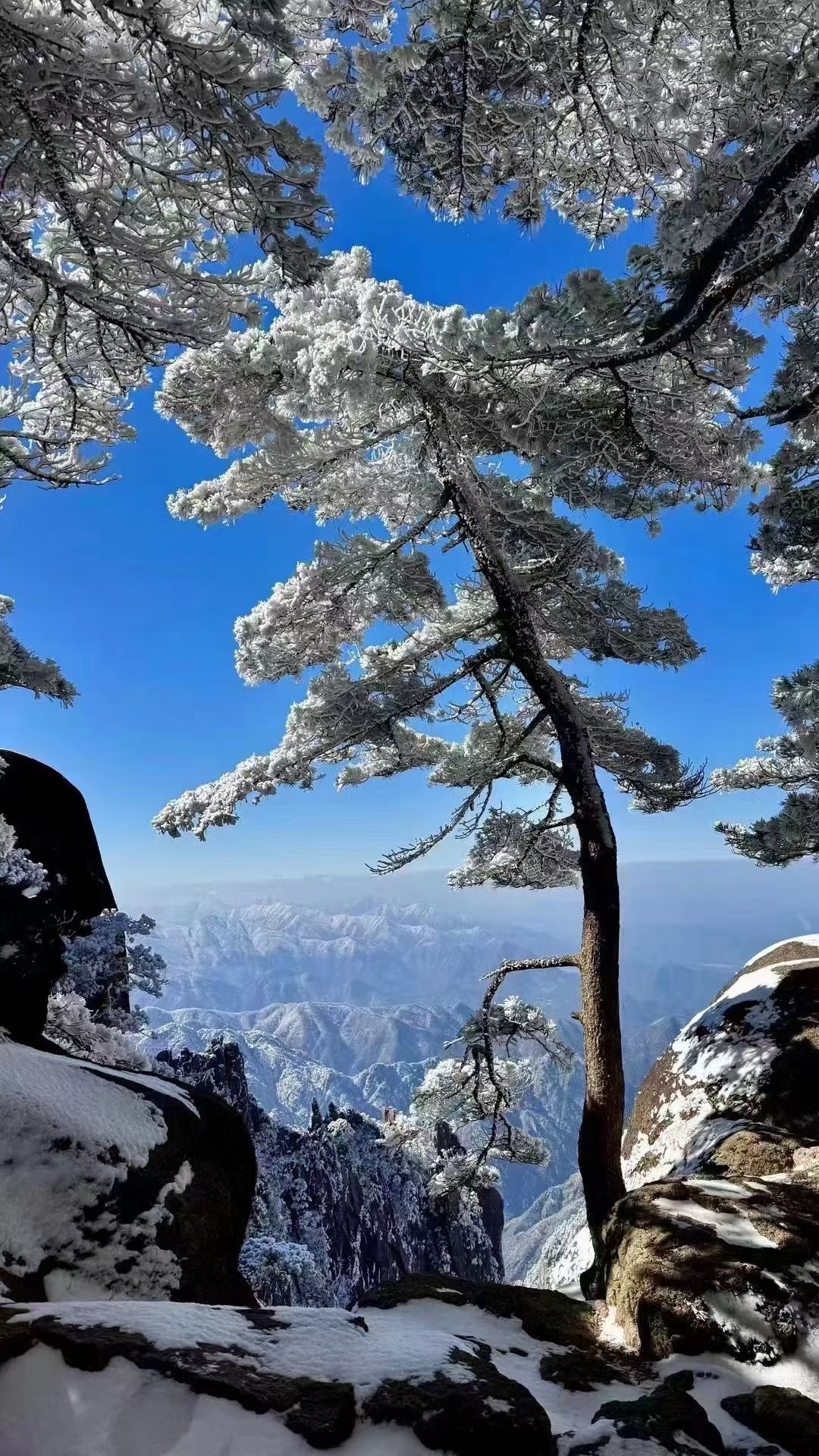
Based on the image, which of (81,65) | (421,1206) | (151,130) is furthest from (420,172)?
(421,1206)

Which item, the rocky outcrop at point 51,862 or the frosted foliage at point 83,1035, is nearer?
the rocky outcrop at point 51,862

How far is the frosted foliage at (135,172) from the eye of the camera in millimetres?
3463

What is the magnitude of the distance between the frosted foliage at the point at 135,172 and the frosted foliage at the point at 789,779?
755 cm

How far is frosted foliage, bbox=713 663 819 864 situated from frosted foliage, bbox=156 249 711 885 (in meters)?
1.18

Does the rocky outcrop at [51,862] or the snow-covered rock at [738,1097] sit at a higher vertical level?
the rocky outcrop at [51,862]

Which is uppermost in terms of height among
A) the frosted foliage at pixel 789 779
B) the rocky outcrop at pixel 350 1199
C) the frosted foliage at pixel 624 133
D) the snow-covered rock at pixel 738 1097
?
the frosted foliage at pixel 624 133

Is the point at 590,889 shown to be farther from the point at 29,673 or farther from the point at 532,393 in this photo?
the point at 29,673

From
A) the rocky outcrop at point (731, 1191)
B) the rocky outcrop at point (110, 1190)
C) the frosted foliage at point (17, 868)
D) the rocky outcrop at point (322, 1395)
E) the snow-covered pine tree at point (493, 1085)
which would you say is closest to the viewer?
the rocky outcrop at point (322, 1395)

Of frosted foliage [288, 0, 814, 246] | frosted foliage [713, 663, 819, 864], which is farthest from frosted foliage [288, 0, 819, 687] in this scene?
frosted foliage [713, 663, 819, 864]

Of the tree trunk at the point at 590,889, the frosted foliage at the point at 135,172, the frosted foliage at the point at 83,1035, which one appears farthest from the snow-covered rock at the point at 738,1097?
the frosted foliage at the point at 135,172

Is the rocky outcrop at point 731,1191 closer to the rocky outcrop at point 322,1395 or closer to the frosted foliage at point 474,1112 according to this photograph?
the rocky outcrop at point 322,1395

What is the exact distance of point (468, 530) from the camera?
358 inches

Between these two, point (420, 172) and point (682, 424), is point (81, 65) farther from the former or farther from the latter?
point (682, 424)

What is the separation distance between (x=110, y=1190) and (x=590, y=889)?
19.8 feet
